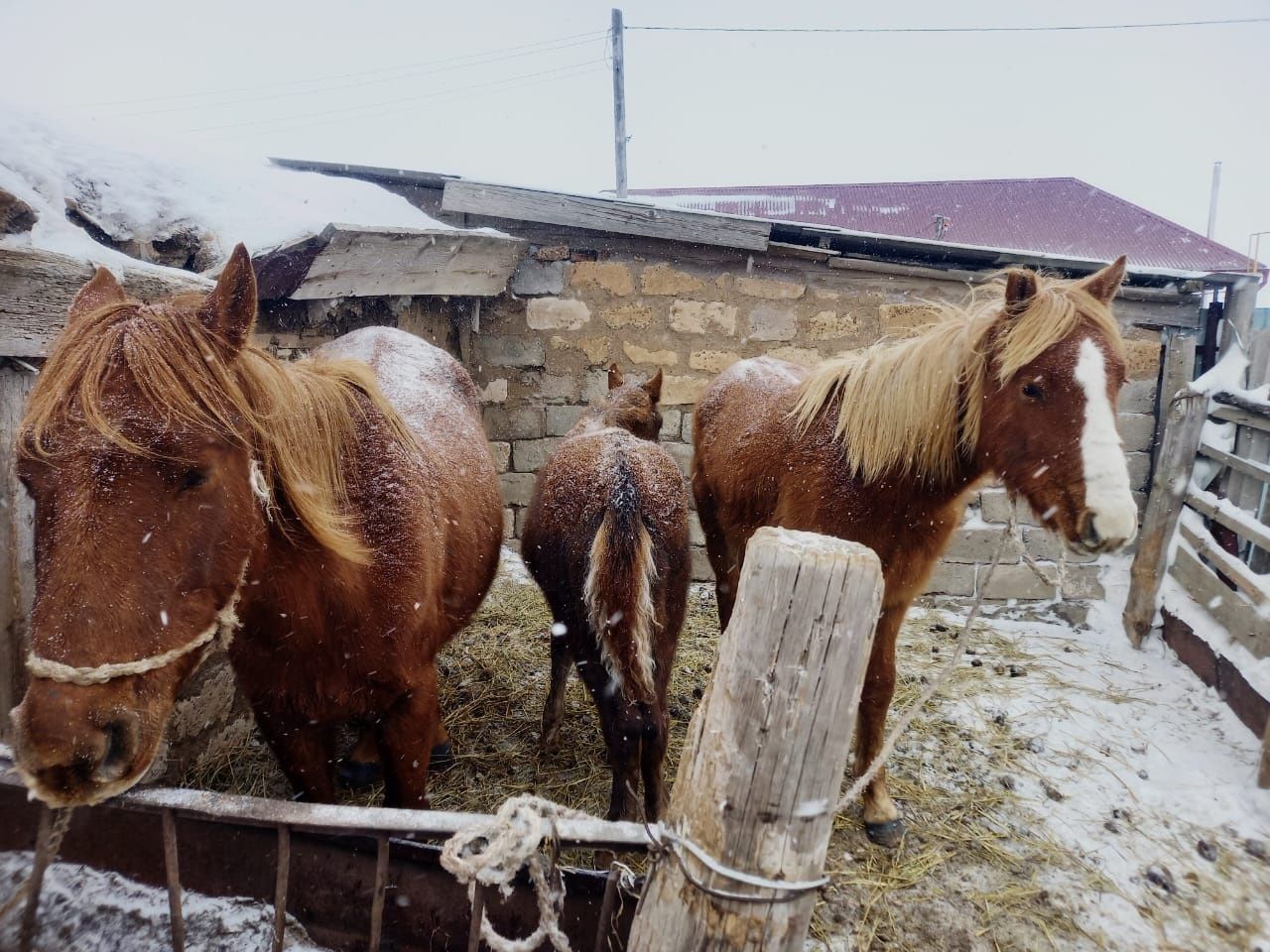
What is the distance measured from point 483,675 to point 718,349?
2823mm

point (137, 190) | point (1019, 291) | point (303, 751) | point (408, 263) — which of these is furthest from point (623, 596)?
point (137, 190)

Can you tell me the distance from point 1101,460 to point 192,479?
241 centimetres

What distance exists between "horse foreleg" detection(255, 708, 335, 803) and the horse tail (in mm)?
911

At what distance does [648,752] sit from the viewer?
2.42 meters

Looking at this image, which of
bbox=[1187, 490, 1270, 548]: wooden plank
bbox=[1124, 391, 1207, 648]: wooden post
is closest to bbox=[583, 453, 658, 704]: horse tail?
bbox=[1187, 490, 1270, 548]: wooden plank

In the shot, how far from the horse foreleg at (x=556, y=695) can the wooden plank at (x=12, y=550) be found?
1879 millimetres

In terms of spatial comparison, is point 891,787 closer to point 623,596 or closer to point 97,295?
point 623,596

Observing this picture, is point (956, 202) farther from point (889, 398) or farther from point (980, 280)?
point (889, 398)

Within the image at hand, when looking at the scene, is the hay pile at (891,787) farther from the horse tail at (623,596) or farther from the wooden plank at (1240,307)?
the wooden plank at (1240,307)

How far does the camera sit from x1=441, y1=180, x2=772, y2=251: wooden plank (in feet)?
15.1

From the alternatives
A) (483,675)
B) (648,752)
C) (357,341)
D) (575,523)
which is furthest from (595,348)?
(648,752)

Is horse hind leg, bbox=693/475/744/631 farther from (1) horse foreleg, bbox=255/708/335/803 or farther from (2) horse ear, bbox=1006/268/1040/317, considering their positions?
(1) horse foreleg, bbox=255/708/335/803

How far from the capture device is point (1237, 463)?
3.94m

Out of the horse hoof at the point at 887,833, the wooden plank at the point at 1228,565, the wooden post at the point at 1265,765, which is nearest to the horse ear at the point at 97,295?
the horse hoof at the point at 887,833
